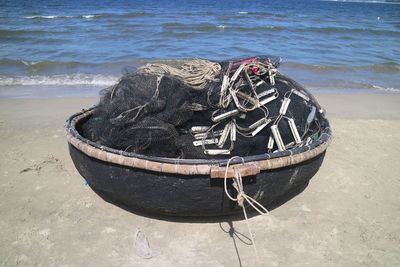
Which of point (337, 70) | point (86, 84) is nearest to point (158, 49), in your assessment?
point (86, 84)

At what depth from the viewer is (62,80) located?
8656 millimetres

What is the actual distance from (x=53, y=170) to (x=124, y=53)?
26.1 feet

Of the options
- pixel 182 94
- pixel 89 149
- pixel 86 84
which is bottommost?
pixel 86 84

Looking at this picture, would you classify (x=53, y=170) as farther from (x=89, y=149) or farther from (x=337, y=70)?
(x=337, y=70)

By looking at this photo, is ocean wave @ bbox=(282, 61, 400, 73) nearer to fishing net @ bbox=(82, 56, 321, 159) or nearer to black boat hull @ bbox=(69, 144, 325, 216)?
fishing net @ bbox=(82, 56, 321, 159)

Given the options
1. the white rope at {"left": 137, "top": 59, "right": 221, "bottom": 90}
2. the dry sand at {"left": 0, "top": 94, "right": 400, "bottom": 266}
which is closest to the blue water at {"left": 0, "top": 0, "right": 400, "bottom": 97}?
the dry sand at {"left": 0, "top": 94, "right": 400, "bottom": 266}

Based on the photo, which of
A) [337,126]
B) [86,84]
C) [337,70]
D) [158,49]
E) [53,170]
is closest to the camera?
[53,170]

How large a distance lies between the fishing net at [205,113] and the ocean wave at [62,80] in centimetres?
500

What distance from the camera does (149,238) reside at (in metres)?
2.95

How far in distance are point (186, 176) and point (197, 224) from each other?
2.09ft

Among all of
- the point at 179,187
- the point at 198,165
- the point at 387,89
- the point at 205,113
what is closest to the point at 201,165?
the point at 198,165

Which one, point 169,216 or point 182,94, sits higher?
point 182,94

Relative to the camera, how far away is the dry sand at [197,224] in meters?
2.78

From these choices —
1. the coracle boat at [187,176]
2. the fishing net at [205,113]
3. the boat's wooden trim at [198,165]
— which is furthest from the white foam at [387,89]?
the boat's wooden trim at [198,165]
